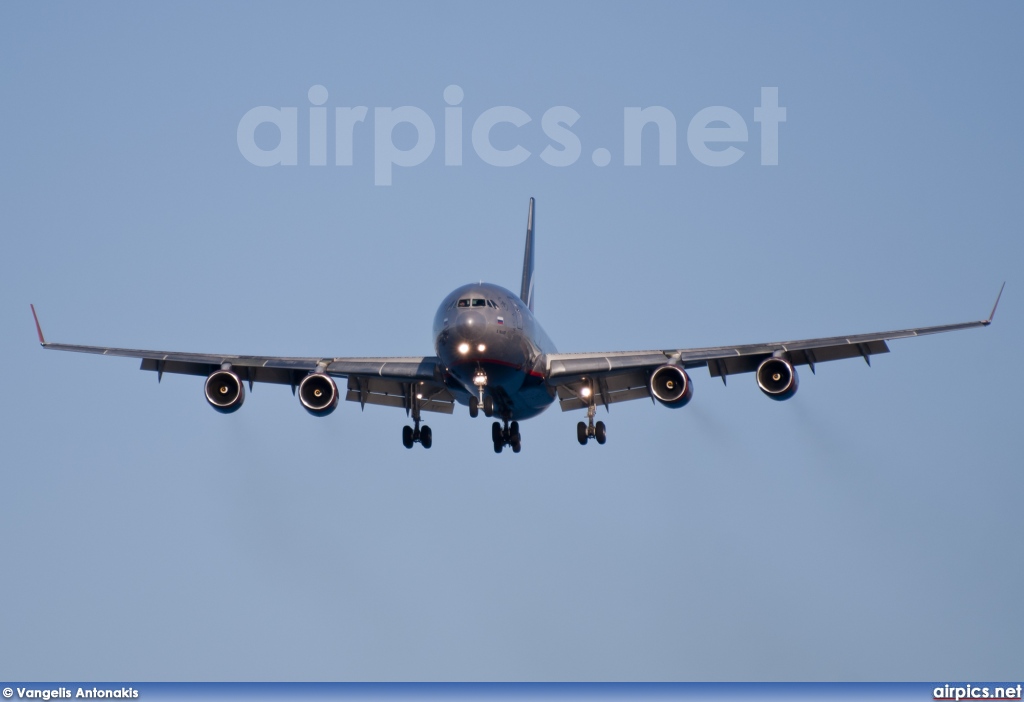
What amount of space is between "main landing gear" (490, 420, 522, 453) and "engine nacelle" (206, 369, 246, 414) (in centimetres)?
998

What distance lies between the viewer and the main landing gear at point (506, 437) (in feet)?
176

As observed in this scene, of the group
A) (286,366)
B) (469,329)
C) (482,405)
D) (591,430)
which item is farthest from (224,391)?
(591,430)

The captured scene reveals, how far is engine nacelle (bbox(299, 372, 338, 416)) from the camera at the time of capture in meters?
49.5

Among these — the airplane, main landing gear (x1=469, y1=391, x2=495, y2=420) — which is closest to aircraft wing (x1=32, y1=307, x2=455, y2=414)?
the airplane

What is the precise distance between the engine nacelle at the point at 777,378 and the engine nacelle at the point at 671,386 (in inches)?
103

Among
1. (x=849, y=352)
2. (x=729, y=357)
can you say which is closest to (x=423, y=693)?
(x=729, y=357)

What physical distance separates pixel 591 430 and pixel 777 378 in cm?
872

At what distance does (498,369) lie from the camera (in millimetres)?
47281

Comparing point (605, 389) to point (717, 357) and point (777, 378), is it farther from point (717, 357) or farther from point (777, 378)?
point (777, 378)

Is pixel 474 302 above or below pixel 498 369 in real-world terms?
above

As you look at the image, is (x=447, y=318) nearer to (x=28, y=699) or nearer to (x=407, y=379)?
(x=407, y=379)

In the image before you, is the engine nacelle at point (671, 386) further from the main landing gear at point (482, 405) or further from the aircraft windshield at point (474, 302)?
the aircraft windshield at point (474, 302)

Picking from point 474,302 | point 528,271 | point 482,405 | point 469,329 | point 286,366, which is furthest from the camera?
point 528,271

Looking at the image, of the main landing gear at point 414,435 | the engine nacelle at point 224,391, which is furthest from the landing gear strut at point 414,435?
the engine nacelle at point 224,391
